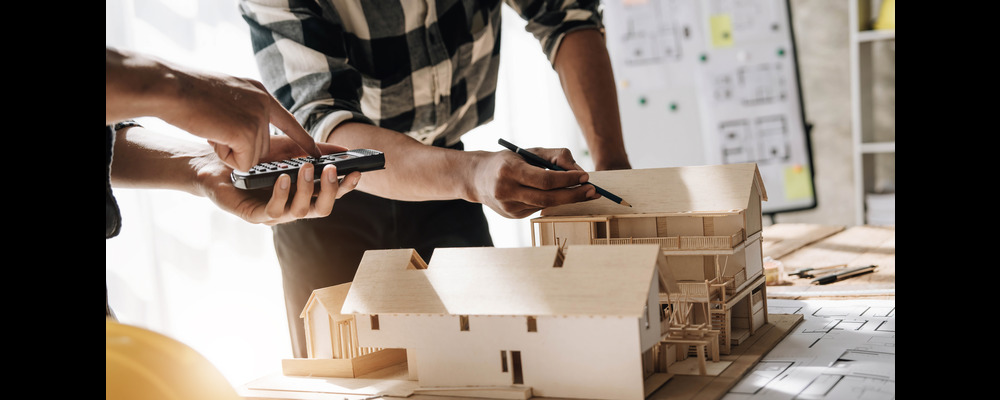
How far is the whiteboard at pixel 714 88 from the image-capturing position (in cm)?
339

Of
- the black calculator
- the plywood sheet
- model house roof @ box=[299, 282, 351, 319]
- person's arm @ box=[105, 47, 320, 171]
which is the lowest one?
the plywood sheet

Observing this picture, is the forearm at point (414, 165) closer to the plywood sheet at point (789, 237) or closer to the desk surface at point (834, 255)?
the desk surface at point (834, 255)

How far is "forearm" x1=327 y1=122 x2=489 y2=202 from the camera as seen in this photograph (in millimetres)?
1113

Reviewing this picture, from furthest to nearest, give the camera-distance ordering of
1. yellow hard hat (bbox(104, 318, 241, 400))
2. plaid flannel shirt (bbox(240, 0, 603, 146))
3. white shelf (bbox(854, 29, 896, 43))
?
white shelf (bbox(854, 29, 896, 43)), plaid flannel shirt (bbox(240, 0, 603, 146)), yellow hard hat (bbox(104, 318, 241, 400))

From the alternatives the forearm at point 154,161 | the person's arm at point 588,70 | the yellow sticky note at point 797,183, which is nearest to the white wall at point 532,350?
the forearm at point 154,161

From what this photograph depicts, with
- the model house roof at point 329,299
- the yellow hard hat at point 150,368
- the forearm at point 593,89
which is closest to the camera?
the yellow hard hat at point 150,368

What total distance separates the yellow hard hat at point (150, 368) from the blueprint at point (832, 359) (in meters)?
0.51

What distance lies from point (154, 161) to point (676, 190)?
681 millimetres

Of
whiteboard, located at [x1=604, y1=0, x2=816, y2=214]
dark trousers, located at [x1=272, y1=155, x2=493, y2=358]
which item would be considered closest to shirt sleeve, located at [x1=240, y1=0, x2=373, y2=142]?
dark trousers, located at [x1=272, y1=155, x2=493, y2=358]

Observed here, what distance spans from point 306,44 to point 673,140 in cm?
263

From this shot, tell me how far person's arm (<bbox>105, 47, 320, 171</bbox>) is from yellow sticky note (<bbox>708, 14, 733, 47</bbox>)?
2.94 meters

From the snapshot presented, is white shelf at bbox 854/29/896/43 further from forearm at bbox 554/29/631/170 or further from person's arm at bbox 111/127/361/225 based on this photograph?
person's arm at bbox 111/127/361/225

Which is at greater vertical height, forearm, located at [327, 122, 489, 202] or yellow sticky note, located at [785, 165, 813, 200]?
forearm, located at [327, 122, 489, 202]
